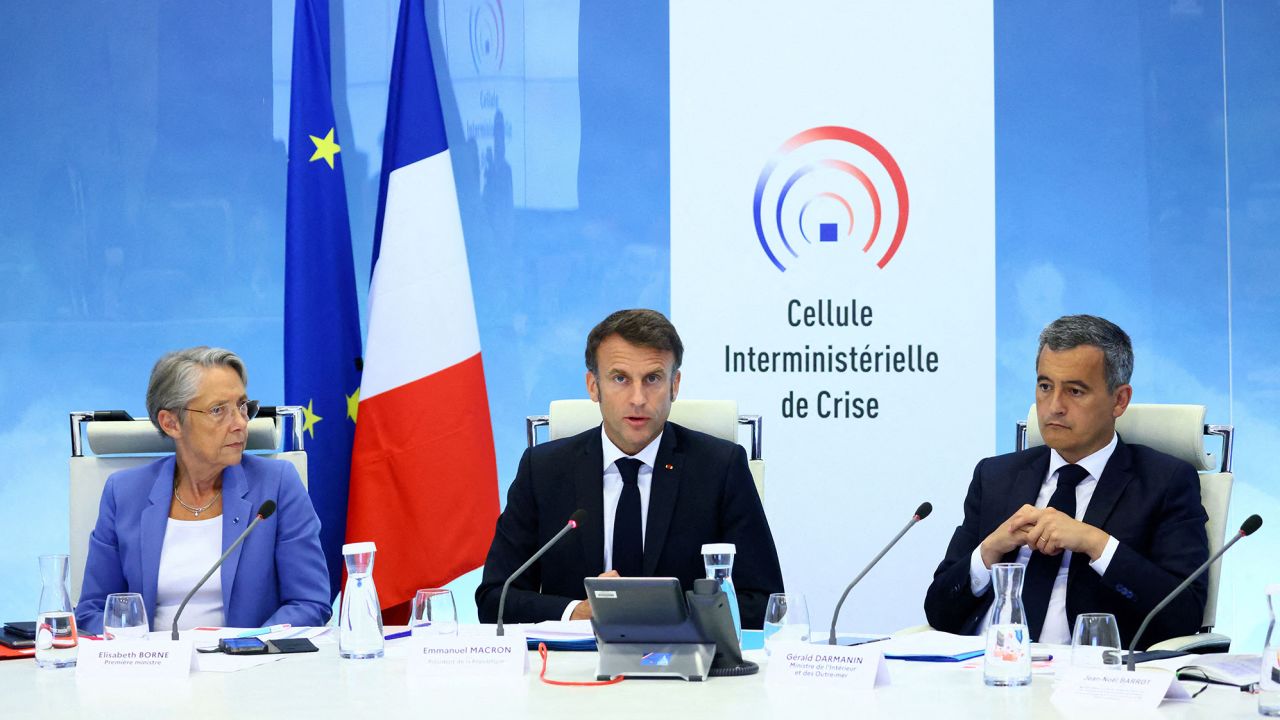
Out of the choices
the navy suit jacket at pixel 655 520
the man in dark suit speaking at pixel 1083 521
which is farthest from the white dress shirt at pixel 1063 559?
the navy suit jacket at pixel 655 520

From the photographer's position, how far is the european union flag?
14.4ft

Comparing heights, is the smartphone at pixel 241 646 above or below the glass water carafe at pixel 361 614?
below

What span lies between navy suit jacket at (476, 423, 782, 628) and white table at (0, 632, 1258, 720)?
0.89 meters

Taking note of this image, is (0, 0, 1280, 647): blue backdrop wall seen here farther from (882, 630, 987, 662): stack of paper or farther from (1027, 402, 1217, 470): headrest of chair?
(882, 630, 987, 662): stack of paper

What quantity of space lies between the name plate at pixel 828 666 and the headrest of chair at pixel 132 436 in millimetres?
1851

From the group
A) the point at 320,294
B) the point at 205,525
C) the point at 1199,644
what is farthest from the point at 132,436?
the point at 1199,644

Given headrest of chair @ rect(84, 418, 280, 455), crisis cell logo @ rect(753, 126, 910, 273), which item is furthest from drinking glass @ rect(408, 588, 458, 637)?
crisis cell logo @ rect(753, 126, 910, 273)

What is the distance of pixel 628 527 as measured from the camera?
3383 mm

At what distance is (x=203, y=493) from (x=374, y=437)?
3.35 feet

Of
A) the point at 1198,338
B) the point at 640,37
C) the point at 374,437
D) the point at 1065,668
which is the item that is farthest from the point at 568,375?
the point at 1065,668

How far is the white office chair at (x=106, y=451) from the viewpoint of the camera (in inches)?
138

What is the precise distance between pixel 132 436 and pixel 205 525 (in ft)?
1.32

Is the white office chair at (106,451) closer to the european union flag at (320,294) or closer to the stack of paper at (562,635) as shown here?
the european union flag at (320,294)

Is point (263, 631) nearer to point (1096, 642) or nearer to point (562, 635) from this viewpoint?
point (562, 635)
